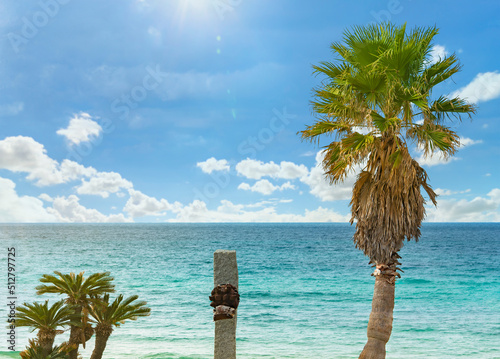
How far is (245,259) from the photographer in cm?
6725

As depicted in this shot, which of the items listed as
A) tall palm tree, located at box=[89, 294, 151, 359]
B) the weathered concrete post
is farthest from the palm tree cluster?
the weathered concrete post

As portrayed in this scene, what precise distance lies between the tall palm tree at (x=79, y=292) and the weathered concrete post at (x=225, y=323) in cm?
364

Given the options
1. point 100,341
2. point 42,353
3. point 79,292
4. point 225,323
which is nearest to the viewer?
point 225,323

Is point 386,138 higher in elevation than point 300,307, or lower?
higher

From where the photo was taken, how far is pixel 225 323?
28.0 feet

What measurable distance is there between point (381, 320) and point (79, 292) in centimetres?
769

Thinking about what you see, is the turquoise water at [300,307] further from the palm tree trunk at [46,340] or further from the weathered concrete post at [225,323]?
the weathered concrete post at [225,323]

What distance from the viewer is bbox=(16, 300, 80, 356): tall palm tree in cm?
976

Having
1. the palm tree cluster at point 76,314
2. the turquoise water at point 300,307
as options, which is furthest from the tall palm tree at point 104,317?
the turquoise water at point 300,307

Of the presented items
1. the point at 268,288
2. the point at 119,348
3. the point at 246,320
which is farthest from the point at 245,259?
the point at 119,348

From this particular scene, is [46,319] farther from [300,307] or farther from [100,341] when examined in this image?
[300,307]

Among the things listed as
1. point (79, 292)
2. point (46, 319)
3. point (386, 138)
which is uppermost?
point (386, 138)

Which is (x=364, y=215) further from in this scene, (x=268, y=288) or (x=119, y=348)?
(x=268, y=288)

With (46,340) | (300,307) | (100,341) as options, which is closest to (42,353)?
(46,340)
